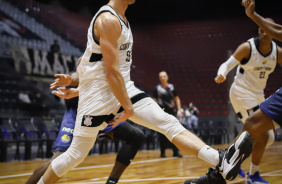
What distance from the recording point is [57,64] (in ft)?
51.9

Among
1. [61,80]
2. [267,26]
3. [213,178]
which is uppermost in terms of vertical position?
[267,26]

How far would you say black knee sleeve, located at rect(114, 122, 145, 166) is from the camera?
3154mm

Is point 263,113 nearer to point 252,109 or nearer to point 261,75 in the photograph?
point 252,109

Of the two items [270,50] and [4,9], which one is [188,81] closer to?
[4,9]

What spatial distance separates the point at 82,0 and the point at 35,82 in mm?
9765

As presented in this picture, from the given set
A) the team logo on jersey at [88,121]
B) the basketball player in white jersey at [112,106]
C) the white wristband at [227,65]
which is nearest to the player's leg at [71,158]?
the basketball player in white jersey at [112,106]

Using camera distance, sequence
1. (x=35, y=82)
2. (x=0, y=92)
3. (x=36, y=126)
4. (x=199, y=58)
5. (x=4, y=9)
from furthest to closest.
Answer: (x=199, y=58) < (x=4, y=9) < (x=35, y=82) < (x=0, y=92) < (x=36, y=126)

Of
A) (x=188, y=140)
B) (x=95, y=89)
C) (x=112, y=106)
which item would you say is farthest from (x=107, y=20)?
(x=188, y=140)

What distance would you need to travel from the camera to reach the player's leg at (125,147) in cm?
314

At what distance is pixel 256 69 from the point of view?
413 centimetres

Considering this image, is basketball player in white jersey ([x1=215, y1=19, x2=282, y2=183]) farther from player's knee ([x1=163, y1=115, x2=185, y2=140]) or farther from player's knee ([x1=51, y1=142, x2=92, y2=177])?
player's knee ([x1=51, y1=142, x2=92, y2=177])

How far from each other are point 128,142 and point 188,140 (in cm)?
78

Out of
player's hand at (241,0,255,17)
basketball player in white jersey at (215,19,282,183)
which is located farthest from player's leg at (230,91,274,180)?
player's hand at (241,0,255,17)

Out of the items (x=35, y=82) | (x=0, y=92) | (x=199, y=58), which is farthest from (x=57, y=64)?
(x=199, y=58)
